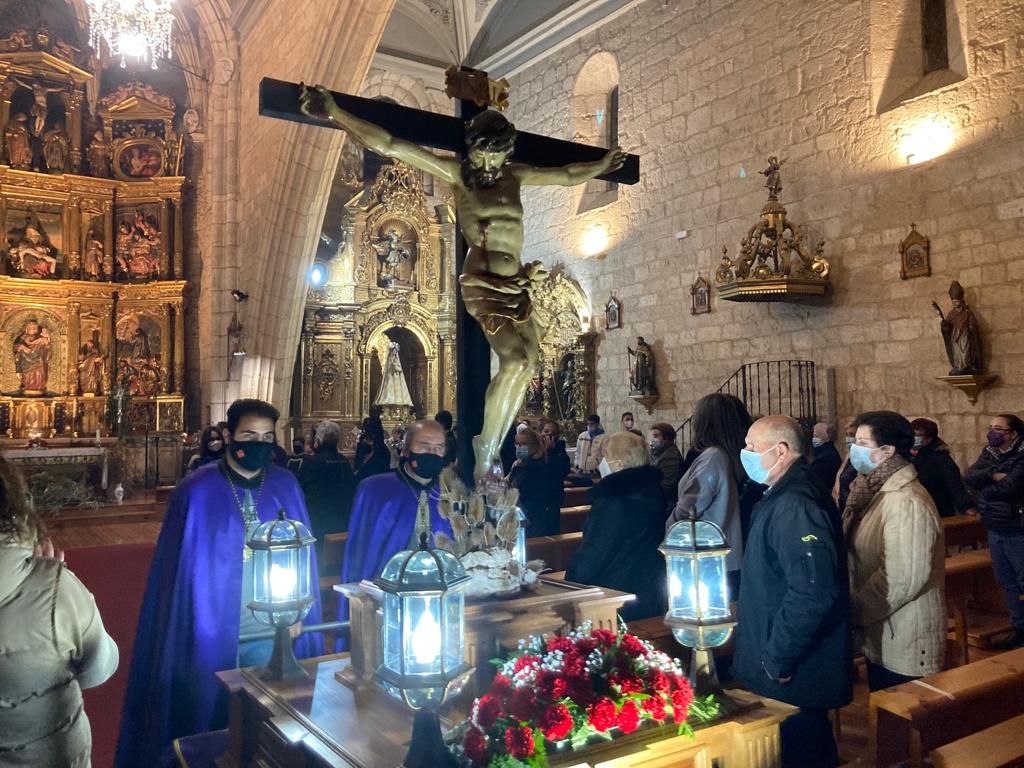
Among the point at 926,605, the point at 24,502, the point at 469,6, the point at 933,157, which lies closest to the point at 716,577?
the point at 926,605

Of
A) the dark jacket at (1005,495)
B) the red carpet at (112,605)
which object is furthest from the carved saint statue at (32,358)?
the dark jacket at (1005,495)

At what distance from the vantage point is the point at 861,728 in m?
3.82

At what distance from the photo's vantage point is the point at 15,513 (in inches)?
71.2

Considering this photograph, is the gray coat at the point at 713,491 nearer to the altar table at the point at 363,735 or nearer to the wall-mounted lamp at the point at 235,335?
the altar table at the point at 363,735

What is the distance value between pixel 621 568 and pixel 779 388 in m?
7.28

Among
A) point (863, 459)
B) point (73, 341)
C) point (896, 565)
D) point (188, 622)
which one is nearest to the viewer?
point (896, 565)

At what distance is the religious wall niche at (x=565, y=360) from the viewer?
13656 mm

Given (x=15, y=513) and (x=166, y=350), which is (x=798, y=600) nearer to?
(x=15, y=513)

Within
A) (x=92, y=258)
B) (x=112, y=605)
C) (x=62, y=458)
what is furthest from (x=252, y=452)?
(x=92, y=258)

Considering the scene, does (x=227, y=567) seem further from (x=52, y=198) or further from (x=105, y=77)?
(x=105, y=77)

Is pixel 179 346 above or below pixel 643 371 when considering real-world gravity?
above

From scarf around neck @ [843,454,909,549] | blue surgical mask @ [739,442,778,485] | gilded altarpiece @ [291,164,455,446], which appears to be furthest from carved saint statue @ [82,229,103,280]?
scarf around neck @ [843,454,909,549]

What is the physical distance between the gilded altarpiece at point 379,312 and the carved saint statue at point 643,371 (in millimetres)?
6778

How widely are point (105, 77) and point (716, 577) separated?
16.9 m
